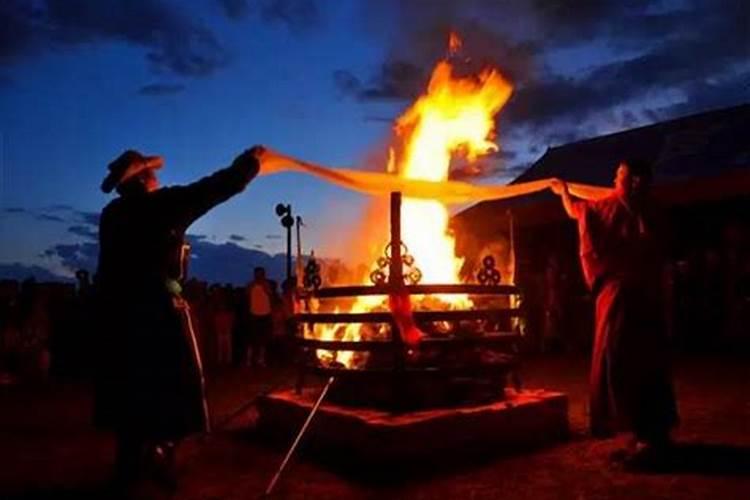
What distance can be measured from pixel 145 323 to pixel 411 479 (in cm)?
196

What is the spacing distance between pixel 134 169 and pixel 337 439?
7.77ft

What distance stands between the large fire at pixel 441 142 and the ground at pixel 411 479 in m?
1.70

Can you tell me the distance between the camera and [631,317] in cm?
561

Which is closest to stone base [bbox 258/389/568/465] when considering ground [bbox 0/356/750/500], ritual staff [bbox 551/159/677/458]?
ground [bbox 0/356/750/500]

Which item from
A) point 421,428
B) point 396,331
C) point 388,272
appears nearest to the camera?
point 421,428

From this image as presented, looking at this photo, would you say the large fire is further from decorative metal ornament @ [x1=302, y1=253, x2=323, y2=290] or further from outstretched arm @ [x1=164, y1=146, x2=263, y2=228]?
outstretched arm @ [x1=164, y1=146, x2=263, y2=228]

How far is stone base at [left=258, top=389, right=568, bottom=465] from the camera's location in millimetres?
5328

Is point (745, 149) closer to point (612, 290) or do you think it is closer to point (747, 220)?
point (747, 220)

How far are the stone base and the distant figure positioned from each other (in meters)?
7.58

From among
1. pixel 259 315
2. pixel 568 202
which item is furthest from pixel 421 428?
pixel 259 315

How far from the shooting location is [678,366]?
40.2ft

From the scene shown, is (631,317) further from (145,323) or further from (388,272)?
(145,323)

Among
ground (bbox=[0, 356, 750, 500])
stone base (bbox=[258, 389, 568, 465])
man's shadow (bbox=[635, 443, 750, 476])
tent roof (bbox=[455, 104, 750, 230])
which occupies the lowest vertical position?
ground (bbox=[0, 356, 750, 500])

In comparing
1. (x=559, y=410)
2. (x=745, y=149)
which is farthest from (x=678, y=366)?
(x=559, y=410)
